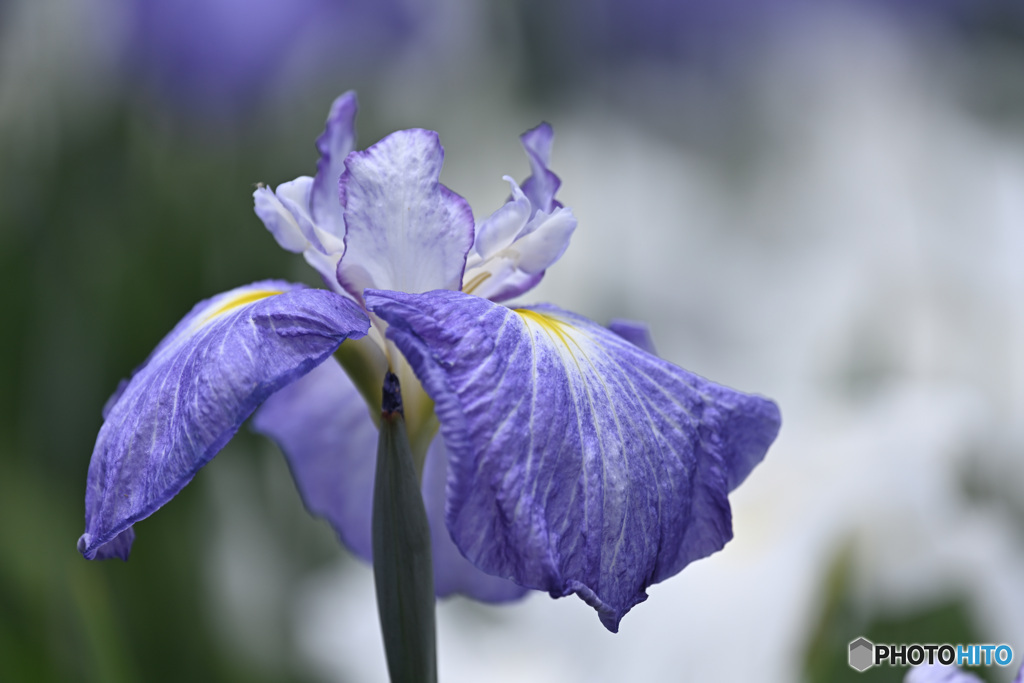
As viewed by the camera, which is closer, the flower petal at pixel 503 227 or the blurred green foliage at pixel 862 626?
the flower petal at pixel 503 227

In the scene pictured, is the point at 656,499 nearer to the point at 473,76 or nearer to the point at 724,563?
the point at 724,563

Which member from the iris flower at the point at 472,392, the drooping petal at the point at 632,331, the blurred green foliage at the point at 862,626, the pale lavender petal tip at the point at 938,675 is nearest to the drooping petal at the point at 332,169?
the iris flower at the point at 472,392

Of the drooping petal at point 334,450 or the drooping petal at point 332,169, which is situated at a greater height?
the drooping petal at point 332,169

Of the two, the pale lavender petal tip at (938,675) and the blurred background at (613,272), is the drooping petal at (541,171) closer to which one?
the pale lavender petal tip at (938,675)

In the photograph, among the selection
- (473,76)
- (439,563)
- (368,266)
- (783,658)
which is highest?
(473,76)

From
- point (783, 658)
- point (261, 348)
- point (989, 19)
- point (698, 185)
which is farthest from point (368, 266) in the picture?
point (989, 19)

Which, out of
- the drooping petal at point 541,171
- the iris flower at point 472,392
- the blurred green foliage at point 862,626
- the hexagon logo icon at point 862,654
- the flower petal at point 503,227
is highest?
the drooping petal at point 541,171

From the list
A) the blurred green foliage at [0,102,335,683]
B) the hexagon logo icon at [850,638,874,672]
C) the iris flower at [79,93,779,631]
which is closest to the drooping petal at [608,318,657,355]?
the iris flower at [79,93,779,631]

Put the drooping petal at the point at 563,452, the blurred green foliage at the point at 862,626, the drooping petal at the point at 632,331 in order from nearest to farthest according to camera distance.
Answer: the drooping petal at the point at 563,452
the drooping petal at the point at 632,331
the blurred green foliage at the point at 862,626
